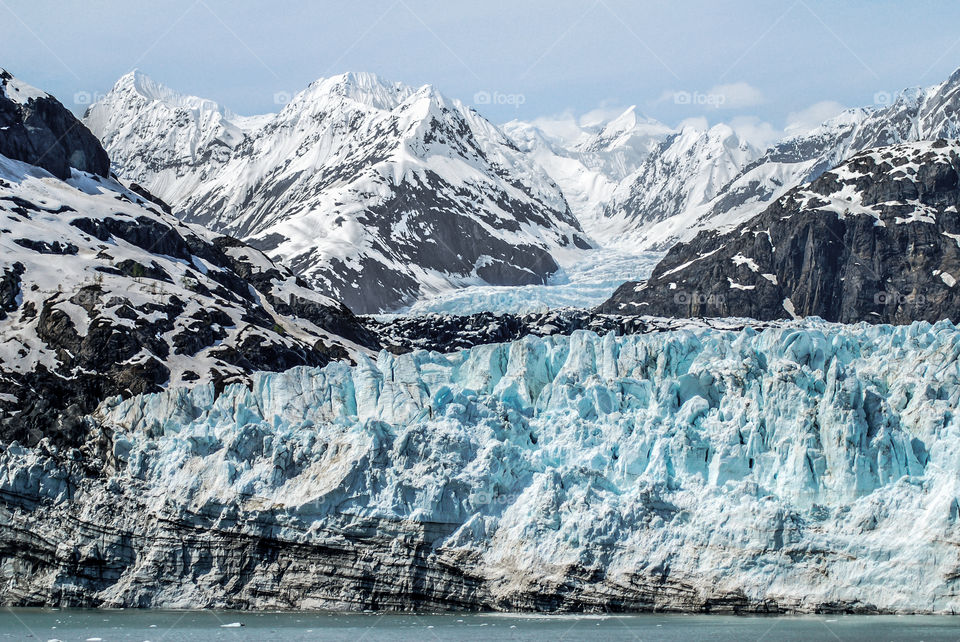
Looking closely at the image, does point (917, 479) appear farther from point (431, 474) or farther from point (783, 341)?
point (431, 474)

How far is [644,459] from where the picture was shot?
235 feet

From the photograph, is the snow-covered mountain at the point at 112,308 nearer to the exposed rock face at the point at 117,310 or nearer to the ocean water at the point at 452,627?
the exposed rock face at the point at 117,310

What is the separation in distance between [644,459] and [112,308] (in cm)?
9093

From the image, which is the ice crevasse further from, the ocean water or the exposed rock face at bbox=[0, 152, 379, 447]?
the exposed rock face at bbox=[0, 152, 379, 447]

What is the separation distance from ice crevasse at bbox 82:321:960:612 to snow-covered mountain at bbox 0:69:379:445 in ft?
88.2

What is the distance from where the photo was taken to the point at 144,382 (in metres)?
138

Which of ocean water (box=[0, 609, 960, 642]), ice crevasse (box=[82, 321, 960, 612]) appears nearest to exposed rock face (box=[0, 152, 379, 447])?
ice crevasse (box=[82, 321, 960, 612])

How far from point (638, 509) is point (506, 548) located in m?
6.89

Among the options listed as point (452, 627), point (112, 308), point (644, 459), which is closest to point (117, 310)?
point (112, 308)

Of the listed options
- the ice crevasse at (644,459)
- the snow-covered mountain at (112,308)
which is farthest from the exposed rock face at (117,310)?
the ice crevasse at (644,459)

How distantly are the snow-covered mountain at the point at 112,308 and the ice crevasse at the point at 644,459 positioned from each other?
26.9 m

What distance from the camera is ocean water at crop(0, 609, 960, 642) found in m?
60.7

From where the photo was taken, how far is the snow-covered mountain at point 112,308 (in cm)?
13212

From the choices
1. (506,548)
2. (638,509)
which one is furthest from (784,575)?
(506,548)
